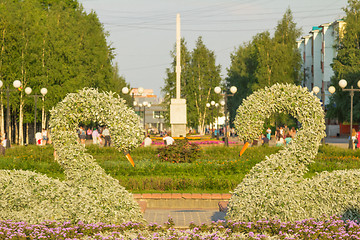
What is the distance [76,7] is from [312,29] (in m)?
35.9

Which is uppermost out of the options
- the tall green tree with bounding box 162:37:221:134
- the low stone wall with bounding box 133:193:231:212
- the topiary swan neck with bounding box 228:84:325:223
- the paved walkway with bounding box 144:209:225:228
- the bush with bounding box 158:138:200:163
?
the tall green tree with bounding box 162:37:221:134

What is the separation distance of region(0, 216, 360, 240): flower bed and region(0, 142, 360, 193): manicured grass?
507cm

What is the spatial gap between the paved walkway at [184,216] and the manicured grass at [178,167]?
134 cm

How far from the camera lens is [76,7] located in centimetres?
5309

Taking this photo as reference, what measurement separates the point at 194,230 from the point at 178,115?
23.3 meters

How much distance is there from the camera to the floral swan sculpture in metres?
7.20

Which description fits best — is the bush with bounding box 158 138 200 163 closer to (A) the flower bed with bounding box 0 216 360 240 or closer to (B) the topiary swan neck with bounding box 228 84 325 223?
(B) the topiary swan neck with bounding box 228 84 325 223

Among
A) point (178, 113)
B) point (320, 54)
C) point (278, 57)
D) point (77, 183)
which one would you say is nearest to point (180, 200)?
point (77, 183)

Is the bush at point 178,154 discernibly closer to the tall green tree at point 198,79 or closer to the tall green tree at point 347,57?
the tall green tree at point 347,57

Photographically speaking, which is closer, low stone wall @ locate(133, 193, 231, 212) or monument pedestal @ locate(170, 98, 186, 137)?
low stone wall @ locate(133, 193, 231, 212)

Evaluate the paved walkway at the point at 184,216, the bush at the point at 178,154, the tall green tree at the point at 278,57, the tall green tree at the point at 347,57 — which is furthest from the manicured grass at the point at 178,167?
the tall green tree at the point at 278,57

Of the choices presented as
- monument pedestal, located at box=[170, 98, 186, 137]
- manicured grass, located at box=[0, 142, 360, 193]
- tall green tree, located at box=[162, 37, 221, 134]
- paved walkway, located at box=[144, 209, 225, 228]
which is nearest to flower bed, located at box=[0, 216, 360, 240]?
paved walkway, located at box=[144, 209, 225, 228]

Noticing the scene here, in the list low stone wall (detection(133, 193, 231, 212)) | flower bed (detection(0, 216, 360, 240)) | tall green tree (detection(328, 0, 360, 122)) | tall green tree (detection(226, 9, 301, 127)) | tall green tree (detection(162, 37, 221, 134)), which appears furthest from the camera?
tall green tree (detection(162, 37, 221, 134))

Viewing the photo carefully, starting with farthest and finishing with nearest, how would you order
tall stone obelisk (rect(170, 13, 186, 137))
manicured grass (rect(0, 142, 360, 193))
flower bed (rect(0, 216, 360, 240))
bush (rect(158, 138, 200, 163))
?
tall stone obelisk (rect(170, 13, 186, 137))
bush (rect(158, 138, 200, 163))
manicured grass (rect(0, 142, 360, 193))
flower bed (rect(0, 216, 360, 240))
